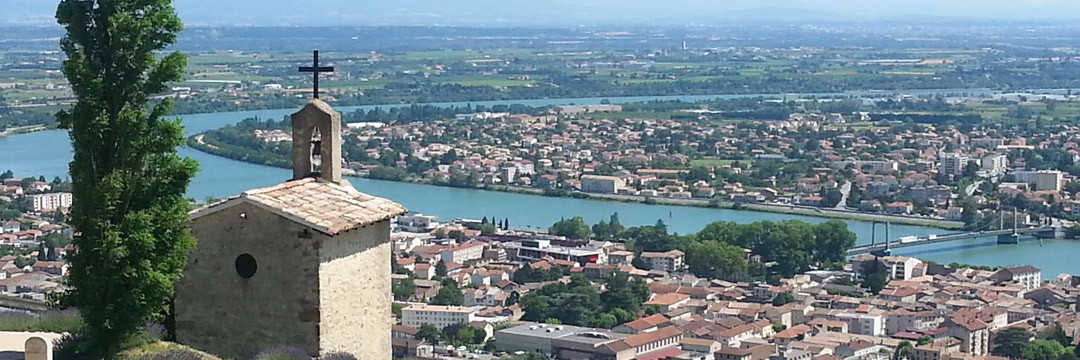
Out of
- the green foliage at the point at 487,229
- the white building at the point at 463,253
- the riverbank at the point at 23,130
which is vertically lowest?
the riverbank at the point at 23,130

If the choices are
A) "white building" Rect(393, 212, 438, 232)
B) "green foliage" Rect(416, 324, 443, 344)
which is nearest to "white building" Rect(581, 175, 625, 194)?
"white building" Rect(393, 212, 438, 232)

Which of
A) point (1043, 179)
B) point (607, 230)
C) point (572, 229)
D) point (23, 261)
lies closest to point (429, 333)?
point (23, 261)

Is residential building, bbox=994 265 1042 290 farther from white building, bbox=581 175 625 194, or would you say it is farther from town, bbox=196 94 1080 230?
white building, bbox=581 175 625 194

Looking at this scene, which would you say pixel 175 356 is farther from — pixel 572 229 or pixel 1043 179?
pixel 1043 179

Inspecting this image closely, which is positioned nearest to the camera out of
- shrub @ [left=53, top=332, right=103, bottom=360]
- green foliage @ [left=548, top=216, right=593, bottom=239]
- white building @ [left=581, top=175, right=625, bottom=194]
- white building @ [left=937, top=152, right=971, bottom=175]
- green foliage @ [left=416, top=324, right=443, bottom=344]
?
shrub @ [left=53, top=332, right=103, bottom=360]

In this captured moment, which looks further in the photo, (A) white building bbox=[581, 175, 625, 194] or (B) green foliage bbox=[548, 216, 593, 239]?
(A) white building bbox=[581, 175, 625, 194]

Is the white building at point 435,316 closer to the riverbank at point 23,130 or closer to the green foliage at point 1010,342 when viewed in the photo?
the green foliage at point 1010,342

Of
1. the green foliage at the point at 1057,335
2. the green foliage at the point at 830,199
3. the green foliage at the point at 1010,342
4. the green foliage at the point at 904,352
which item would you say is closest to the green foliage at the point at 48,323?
the green foliage at the point at 904,352
